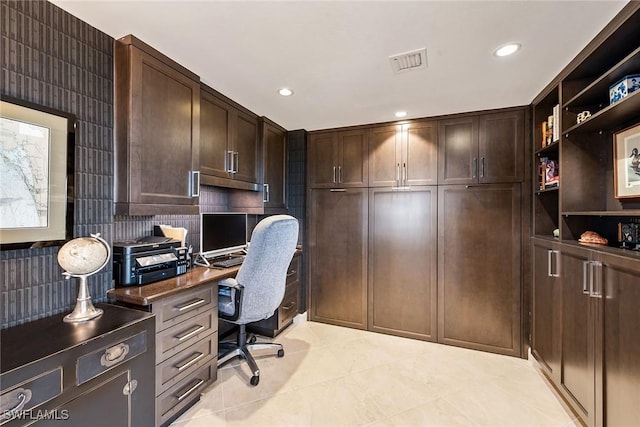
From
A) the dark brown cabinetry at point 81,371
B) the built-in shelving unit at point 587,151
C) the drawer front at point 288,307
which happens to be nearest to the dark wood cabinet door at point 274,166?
the drawer front at point 288,307

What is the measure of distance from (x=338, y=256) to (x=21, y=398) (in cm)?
260

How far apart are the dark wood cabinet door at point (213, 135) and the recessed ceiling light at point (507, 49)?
2.05m

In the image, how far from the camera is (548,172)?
2277mm

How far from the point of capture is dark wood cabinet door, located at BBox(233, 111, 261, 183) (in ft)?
8.48

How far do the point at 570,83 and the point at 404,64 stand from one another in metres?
1.21

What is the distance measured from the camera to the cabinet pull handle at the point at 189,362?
1697mm

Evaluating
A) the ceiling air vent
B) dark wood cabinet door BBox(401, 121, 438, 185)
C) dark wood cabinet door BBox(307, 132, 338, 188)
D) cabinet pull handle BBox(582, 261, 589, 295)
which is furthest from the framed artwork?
cabinet pull handle BBox(582, 261, 589, 295)

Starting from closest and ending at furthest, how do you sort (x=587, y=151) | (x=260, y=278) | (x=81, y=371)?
(x=81, y=371) < (x=587, y=151) < (x=260, y=278)

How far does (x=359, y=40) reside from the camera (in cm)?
157

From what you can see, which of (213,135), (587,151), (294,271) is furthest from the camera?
(294,271)

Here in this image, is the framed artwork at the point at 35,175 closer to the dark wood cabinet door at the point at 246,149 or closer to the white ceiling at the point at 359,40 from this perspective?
the white ceiling at the point at 359,40

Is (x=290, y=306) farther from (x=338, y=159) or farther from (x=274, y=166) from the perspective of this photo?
(x=338, y=159)

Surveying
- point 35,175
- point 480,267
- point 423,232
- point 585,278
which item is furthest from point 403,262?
point 35,175

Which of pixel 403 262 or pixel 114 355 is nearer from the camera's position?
pixel 114 355
